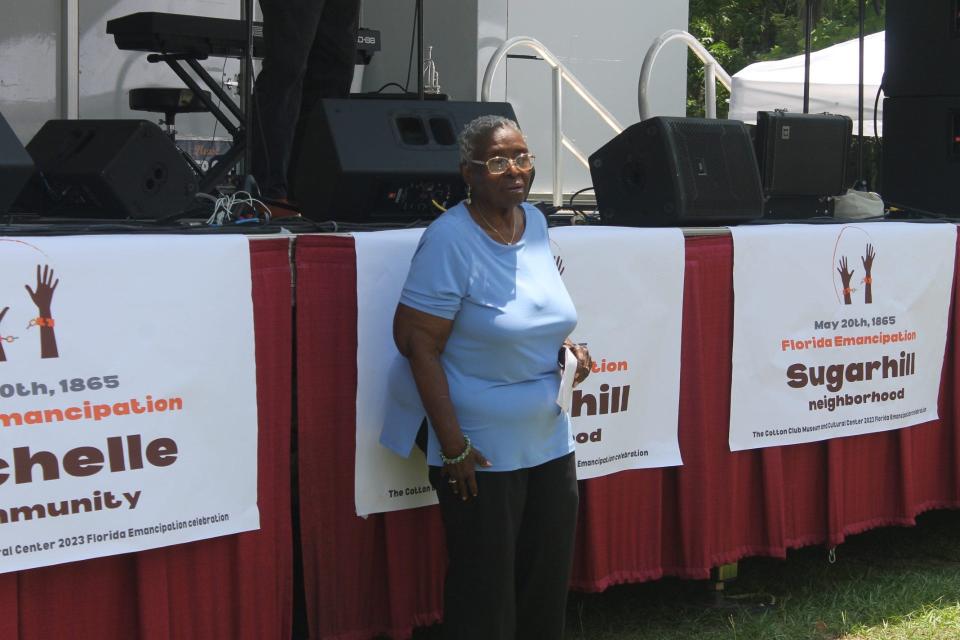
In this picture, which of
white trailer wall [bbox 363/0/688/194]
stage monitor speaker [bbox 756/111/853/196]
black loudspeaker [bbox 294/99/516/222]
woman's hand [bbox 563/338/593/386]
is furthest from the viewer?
white trailer wall [bbox 363/0/688/194]

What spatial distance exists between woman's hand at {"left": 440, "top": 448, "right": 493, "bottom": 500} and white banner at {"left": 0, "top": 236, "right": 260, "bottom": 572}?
52 centimetres

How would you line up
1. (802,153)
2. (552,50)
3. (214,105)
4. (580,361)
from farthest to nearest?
(552,50)
(214,105)
(802,153)
(580,361)

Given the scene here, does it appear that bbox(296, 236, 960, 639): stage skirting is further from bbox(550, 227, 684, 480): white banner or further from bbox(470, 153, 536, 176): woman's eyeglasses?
bbox(470, 153, 536, 176): woman's eyeglasses

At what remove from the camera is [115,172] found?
15.4 feet

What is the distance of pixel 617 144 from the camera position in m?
4.46

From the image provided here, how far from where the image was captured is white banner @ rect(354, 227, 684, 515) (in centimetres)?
324

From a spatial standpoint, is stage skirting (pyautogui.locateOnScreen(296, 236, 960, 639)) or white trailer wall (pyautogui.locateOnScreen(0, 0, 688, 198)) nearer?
stage skirting (pyautogui.locateOnScreen(296, 236, 960, 639))

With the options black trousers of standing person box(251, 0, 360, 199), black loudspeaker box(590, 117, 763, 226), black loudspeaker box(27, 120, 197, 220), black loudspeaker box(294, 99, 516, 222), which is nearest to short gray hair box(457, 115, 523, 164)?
black loudspeaker box(294, 99, 516, 222)

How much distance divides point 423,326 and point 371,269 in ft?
1.24

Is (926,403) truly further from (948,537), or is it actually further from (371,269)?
(371,269)

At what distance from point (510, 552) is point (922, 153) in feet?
12.2

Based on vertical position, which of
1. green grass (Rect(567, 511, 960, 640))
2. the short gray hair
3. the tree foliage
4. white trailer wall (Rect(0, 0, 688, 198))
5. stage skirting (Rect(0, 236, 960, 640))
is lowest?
green grass (Rect(567, 511, 960, 640))

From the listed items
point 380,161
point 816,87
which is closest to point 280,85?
point 380,161

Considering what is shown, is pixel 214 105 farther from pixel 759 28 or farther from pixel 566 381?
pixel 759 28
